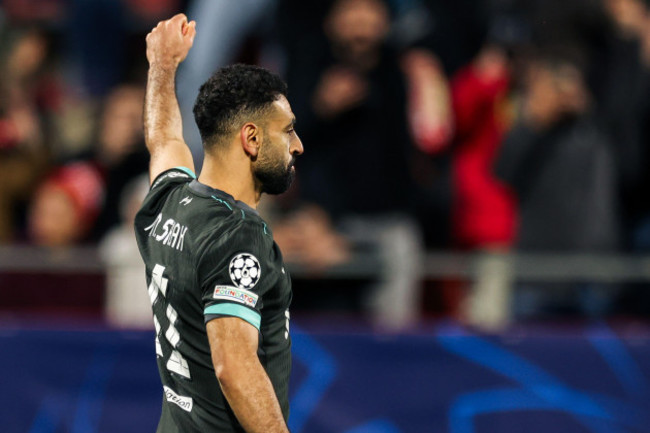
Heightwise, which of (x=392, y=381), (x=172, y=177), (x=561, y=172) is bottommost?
(x=392, y=381)

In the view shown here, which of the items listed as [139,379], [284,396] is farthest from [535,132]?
[284,396]

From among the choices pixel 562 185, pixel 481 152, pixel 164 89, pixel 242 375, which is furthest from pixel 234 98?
pixel 481 152

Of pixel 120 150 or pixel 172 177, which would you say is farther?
pixel 120 150

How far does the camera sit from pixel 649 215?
23.8 feet

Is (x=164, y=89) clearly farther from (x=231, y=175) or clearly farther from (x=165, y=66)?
(x=231, y=175)

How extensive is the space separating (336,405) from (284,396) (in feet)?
10.3

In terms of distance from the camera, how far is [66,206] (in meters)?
7.43

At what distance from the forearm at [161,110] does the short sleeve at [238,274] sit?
0.85 metres

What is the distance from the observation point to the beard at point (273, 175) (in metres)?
3.26

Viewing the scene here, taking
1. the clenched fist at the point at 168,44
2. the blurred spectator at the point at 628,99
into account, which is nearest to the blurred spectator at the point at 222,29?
Result: the blurred spectator at the point at 628,99

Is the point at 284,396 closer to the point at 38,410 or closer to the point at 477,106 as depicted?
the point at 38,410

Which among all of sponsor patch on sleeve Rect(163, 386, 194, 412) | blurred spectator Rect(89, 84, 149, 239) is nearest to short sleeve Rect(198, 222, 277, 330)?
sponsor patch on sleeve Rect(163, 386, 194, 412)

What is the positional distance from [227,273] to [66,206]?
470 cm

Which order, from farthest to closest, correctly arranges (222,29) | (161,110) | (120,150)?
(222,29)
(120,150)
(161,110)
